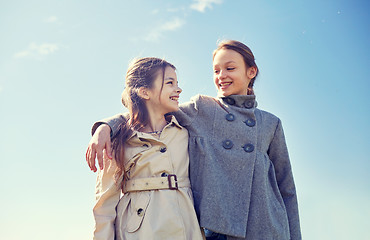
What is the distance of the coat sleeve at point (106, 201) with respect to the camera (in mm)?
2875

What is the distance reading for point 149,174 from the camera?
9.77 ft

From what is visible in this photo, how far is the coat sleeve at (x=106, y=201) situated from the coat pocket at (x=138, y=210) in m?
0.15

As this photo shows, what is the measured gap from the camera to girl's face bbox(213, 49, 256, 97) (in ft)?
11.5

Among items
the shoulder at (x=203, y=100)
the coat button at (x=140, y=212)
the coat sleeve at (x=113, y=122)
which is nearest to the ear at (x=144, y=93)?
the coat sleeve at (x=113, y=122)

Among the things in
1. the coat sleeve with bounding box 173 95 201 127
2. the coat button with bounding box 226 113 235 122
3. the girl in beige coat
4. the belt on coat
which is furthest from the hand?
the coat button with bounding box 226 113 235 122

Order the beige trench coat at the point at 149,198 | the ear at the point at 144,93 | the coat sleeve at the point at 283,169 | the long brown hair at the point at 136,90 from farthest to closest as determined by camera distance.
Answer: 1. the coat sleeve at the point at 283,169
2. the ear at the point at 144,93
3. the long brown hair at the point at 136,90
4. the beige trench coat at the point at 149,198

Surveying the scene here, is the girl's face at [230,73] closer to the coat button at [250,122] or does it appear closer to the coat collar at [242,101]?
the coat collar at [242,101]

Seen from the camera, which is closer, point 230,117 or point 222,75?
point 230,117

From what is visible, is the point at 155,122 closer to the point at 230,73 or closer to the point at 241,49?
the point at 230,73

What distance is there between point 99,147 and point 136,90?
0.65m

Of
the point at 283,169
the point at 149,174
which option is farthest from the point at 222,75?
the point at 149,174

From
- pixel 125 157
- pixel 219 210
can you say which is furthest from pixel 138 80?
pixel 219 210

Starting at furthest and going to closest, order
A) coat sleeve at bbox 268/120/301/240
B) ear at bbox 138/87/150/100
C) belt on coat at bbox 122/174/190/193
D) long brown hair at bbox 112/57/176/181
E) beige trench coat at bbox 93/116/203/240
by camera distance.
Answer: coat sleeve at bbox 268/120/301/240
ear at bbox 138/87/150/100
long brown hair at bbox 112/57/176/181
belt on coat at bbox 122/174/190/193
beige trench coat at bbox 93/116/203/240

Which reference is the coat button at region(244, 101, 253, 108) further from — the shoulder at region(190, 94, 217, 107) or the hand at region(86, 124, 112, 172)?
the hand at region(86, 124, 112, 172)
